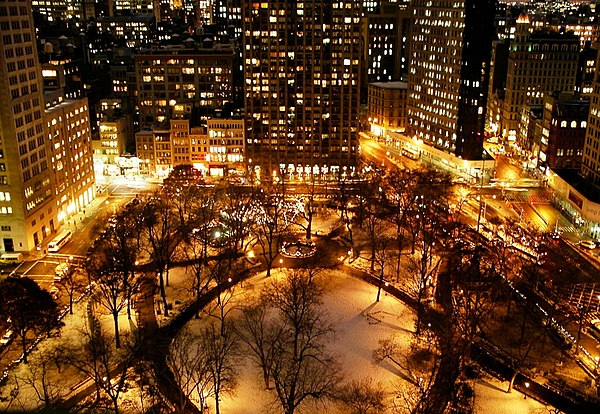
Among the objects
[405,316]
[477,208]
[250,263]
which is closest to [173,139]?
[250,263]

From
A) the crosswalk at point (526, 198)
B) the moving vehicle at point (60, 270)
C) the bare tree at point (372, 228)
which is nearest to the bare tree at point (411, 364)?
the bare tree at point (372, 228)

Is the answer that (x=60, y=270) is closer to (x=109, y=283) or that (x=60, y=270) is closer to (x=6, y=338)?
(x=6, y=338)

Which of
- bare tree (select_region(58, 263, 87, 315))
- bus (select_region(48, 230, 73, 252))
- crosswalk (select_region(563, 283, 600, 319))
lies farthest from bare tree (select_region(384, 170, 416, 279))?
bus (select_region(48, 230, 73, 252))

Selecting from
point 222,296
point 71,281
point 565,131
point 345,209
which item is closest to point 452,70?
point 565,131

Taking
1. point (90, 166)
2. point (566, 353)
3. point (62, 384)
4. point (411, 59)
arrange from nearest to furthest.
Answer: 1. point (62, 384)
2. point (566, 353)
3. point (90, 166)
4. point (411, 59)

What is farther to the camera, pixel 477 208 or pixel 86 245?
pixel 477 208

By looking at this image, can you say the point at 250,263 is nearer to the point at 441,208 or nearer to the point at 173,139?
the point at 441,208

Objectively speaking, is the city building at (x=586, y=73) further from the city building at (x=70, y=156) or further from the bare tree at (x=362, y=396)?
the bare tree at (x=362, y=396)
